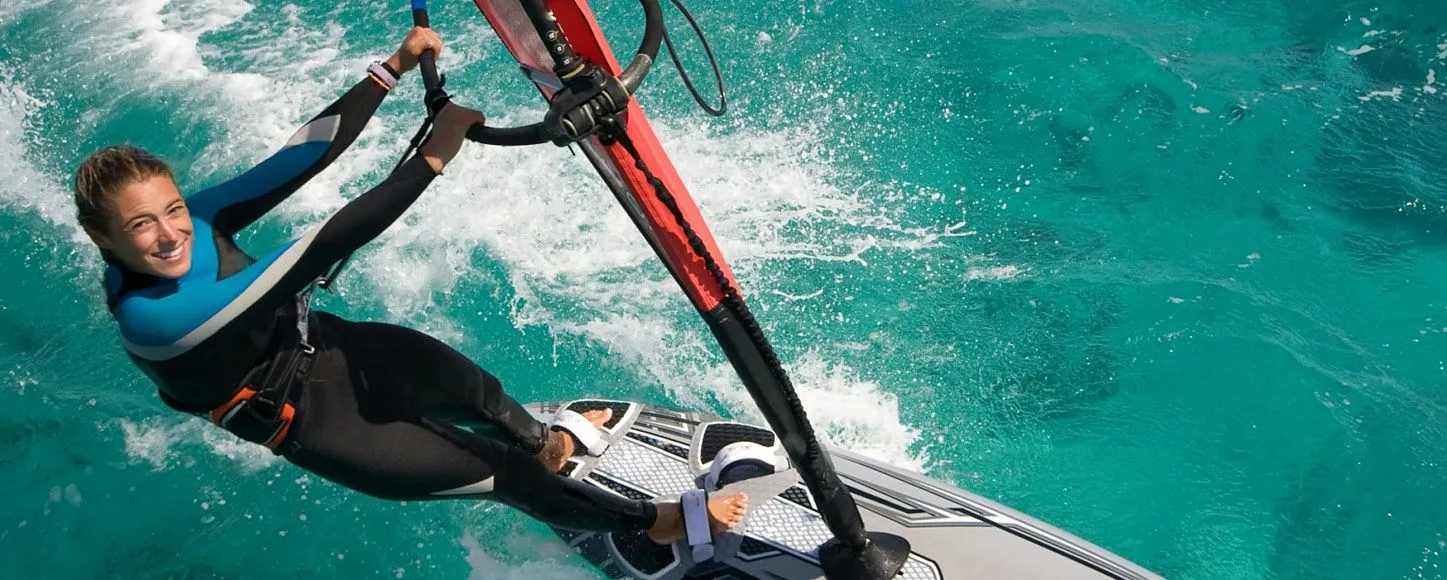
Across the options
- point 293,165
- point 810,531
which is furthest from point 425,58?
point 810,531

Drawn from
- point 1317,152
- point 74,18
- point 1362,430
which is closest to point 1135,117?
point 1317,152

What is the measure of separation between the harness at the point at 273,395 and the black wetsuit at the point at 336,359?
0.05 ft

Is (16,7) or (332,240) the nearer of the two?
(332,240)

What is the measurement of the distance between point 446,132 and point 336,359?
0.87 metres

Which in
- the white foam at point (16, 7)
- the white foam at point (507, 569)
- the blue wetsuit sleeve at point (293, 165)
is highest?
the blue wetsuit sleeve at point (293, 165)

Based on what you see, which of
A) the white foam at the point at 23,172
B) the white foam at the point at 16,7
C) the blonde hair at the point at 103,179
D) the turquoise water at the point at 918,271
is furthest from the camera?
the white foam at the point at 16,7

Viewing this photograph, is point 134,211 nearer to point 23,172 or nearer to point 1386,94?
point 23,172

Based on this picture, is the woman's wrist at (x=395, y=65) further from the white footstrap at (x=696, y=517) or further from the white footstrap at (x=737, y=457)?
the white footstrap at (x=737, y=457)

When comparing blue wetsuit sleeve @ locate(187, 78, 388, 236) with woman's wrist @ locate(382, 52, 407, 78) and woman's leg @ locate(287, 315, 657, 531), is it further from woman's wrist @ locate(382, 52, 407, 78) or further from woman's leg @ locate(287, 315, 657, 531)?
woman's leg @ locate(287, 315, 657, 531)

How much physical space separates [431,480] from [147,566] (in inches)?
86.5

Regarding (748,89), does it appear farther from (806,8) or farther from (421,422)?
(421,422)

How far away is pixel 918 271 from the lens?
18.2 feet

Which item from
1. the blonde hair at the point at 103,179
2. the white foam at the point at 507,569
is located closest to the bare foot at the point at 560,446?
the white foam at the point at 507,569

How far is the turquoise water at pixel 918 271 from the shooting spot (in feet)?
15.0
